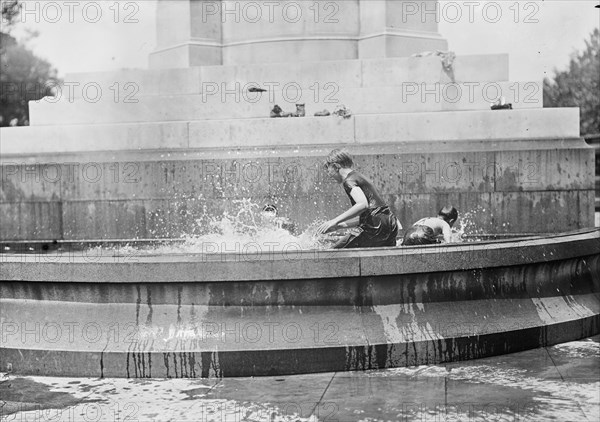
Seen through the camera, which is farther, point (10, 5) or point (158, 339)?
point (10, 5)

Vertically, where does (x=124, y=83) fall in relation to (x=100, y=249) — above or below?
above

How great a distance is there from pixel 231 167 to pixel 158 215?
130 centimetres

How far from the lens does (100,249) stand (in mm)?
12688

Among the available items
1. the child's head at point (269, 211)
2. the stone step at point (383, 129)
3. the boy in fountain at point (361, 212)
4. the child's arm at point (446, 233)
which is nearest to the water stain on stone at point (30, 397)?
the boy in fountain at point (361, 212)

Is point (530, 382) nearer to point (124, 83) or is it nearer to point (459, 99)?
point (459, 99)

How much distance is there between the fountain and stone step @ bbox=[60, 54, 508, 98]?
0.03 metres

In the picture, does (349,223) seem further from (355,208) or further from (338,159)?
(338,159)

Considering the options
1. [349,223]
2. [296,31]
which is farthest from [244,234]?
[296,31]

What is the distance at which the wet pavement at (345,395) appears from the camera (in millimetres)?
6816

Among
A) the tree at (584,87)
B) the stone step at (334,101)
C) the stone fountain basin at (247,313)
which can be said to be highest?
the tree at (584,87)

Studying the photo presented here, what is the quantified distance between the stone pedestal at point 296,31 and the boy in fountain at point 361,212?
18.1 ft

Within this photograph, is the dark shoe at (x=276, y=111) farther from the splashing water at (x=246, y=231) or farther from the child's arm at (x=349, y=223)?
the child's arm at (x=349, y=223)

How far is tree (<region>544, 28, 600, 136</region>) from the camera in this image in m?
63.6

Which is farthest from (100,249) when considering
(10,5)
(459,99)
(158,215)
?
(10,5)
